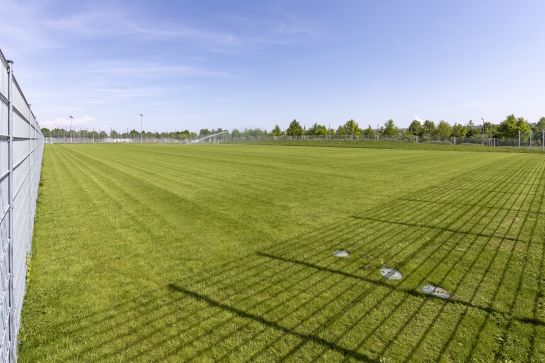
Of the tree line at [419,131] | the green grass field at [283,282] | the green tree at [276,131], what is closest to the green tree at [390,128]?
the tree line at [419,131]

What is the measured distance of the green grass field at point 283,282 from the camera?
3.80 m

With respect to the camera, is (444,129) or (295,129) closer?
(444,129)

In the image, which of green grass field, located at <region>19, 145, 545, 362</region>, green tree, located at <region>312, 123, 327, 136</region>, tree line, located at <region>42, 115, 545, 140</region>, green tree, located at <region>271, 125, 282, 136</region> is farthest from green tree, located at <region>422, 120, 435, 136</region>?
green grass field, located at <region>19, 145, 545, 362</region>

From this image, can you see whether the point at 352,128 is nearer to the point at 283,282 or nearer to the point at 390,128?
the point at 390,128

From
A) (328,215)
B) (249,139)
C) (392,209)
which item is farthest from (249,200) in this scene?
(249,139)

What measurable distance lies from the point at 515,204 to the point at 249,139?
326ft

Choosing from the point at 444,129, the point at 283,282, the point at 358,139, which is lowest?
the point at 283,282

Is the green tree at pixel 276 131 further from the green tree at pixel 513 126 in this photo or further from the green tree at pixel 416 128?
the green tree at pixel 513 126

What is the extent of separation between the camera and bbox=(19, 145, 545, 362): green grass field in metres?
3.80

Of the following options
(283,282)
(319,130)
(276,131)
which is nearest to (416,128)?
(319,130)

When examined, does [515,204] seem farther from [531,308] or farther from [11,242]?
[11,242]

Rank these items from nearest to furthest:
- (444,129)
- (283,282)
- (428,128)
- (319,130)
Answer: (283,282), (444,129), (428,128), (319,130)

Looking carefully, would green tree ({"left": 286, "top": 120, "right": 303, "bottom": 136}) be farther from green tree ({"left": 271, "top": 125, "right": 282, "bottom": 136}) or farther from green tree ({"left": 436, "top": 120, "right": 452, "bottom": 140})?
green tree ({"left": 436, "top": 120, "right": 452, "bottom": 140})

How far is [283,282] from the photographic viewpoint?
5371 millimetres
